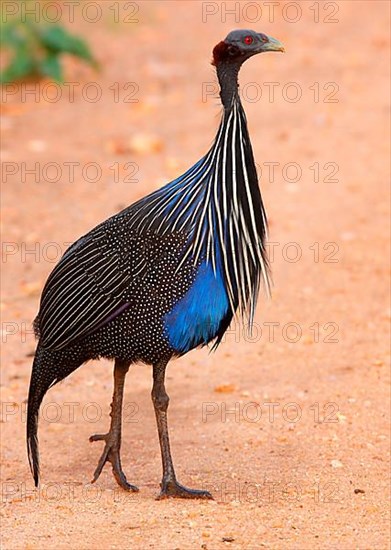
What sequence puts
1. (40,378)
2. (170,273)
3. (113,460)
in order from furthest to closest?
(113,460), (40,378), (170,273)

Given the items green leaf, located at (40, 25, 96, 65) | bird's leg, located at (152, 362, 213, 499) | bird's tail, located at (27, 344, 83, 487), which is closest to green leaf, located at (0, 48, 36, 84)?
green leaf, located at (40, 25, 96, 65)

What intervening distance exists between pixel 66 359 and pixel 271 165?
16.0 feet

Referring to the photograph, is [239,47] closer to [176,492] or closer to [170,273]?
[170,273]

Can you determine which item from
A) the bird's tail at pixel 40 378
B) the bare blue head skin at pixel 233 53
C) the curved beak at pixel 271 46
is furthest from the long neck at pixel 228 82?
the bird's tail at pixel 40 378

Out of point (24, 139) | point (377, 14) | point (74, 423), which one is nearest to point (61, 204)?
point (24, 139)

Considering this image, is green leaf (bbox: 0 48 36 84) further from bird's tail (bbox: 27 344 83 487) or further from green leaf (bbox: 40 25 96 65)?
bird's tail (bbox: 27 344 83 487)

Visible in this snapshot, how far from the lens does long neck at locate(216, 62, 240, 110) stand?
4.70 metres

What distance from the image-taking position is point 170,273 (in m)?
4.55

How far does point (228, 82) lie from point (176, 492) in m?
1.65

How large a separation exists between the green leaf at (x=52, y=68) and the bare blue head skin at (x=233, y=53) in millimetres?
6691

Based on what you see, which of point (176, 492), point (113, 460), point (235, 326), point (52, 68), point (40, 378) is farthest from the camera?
point (52, 68)

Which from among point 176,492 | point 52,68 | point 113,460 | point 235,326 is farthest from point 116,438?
point 52,68

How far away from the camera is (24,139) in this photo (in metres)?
Answer: 10.2

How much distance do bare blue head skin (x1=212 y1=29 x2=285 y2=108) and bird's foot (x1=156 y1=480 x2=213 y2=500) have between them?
5.02 feet
